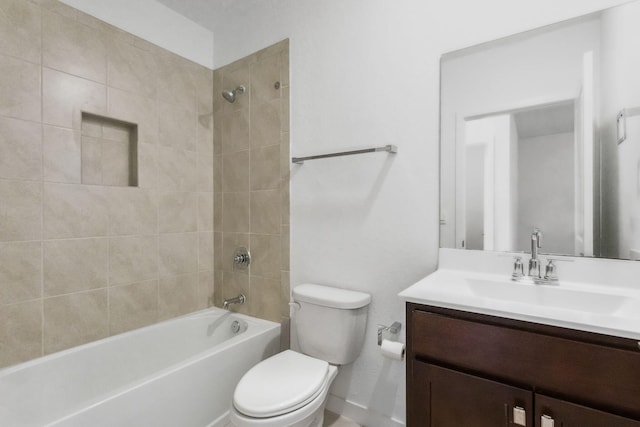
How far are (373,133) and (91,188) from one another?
1572 mm

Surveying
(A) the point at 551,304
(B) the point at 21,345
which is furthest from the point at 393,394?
(B) the point at 21,345

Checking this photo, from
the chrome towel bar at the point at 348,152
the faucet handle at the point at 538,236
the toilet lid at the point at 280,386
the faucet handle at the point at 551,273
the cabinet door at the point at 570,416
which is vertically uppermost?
the chrome towel bar at the point at 348,152

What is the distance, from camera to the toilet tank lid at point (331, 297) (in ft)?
5.11

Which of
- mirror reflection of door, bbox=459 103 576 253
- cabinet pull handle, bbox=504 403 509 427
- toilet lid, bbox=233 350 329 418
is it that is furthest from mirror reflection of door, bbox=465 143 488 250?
toilet lid, bbox=233 350 329 418

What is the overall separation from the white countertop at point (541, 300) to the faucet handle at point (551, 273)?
31 mm

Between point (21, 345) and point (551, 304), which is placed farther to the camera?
point (21, 345)

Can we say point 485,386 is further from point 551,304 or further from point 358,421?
point 358,421

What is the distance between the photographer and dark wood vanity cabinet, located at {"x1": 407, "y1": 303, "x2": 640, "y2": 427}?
807mm

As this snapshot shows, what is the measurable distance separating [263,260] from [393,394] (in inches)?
42.7

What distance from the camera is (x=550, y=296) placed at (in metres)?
1.13

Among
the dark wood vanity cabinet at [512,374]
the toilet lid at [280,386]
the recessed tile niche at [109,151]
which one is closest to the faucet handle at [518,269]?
the dark wood vanity cabinet at [512,374]

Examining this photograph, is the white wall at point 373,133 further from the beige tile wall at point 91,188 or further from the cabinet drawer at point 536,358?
the cabinet drawer at point 536,358

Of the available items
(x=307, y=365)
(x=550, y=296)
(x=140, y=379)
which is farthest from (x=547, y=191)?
(x=140, y=379)

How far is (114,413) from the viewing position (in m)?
1.22
